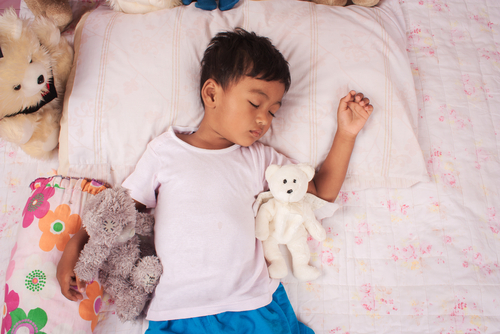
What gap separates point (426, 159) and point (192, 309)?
0.91m

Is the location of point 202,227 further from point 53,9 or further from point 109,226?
point 53,9

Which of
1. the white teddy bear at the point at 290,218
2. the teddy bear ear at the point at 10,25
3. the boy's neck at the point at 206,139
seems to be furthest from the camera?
the boy's neck at the point at 206,139

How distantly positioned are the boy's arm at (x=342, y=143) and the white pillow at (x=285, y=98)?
4 centimetres

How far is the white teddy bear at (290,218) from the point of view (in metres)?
0.88

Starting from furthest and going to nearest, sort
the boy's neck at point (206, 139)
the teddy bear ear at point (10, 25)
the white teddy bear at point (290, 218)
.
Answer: the boy's neck at point (206, 139) → the white teddy bear at point (290, 218) → the teddy bear ear at point (10, 25)

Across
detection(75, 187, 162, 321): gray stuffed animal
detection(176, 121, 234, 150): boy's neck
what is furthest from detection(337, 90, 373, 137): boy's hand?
detection(75, 187, 162, 321): gray stuffed animal

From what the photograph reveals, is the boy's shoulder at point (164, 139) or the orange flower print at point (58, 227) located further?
the boy's shoulder at point (164, 139)

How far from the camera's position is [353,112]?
0.99 meters

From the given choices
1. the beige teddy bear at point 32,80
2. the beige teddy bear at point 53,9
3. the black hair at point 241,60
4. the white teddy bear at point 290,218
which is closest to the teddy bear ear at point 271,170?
the white teddy bear at point 290,218

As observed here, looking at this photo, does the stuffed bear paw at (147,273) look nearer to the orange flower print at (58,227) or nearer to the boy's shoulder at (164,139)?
the orange flower print at (58,227)

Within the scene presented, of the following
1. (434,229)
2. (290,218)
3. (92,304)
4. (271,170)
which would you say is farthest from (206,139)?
(434,229)

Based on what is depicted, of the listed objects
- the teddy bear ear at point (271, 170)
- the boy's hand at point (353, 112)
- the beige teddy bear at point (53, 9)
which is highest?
the beige teddy bear at point (53, 9)

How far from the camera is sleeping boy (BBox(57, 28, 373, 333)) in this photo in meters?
0.87

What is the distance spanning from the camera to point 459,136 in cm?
110
